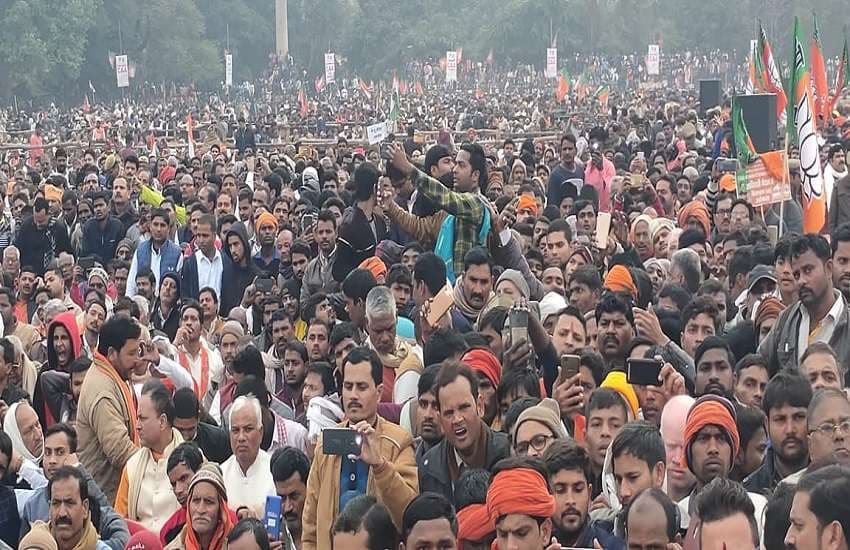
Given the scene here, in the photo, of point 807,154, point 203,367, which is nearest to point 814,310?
point 807,154

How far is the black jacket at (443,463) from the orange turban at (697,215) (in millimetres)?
5853

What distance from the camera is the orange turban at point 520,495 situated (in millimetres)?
5215

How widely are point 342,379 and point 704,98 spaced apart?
74.4 feet

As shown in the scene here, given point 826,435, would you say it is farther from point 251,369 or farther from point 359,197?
point 359,197

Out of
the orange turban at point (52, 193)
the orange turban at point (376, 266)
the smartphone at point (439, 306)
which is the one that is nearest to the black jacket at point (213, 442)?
the smartphone at point (439, 306)

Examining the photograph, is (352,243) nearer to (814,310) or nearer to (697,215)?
(697,215)

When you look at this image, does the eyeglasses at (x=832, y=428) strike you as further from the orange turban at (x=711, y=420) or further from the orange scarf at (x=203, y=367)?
the orange scarf at (x=203, y=367)

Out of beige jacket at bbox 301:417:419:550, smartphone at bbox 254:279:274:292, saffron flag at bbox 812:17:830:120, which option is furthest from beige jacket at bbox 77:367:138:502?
saffron flag at bbox 812:17:830:120

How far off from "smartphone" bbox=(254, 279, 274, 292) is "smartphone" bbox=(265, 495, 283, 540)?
4.88 meters

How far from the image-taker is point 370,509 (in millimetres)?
5586

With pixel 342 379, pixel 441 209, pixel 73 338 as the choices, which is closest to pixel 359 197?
pixel 441 209

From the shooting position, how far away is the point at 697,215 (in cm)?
1191

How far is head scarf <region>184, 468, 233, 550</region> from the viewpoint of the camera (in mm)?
6164

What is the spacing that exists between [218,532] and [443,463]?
85 cm
